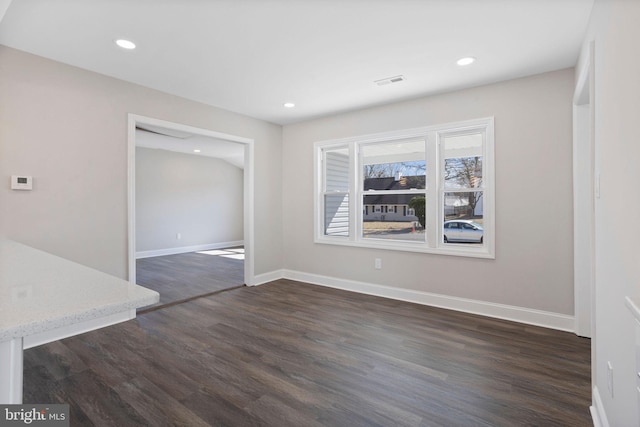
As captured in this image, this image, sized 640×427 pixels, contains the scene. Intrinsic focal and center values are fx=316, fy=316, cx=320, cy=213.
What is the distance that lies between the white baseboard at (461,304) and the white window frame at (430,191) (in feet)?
1.76

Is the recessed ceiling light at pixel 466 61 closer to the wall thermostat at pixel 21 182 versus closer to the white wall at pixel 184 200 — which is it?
the wall thermostat at pixel 21 182

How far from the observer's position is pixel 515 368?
7.72 ft

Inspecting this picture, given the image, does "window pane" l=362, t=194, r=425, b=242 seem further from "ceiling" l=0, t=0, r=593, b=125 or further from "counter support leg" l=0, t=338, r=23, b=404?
"counter support leg" l=0, t=338, r=23, b=404

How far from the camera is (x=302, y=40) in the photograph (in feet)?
8.32

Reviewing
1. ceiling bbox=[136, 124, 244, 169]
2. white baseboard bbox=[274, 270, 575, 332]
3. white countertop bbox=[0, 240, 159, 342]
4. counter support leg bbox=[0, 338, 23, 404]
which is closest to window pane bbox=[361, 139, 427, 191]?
white baseboard bbox=[274, 270, 575, 332]

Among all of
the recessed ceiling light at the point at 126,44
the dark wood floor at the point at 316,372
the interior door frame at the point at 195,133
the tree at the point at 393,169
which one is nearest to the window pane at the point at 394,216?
the tree at the point at 393,169

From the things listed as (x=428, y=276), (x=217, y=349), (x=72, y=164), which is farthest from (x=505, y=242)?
(x=72, y=164)

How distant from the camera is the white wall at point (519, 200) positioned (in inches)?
120

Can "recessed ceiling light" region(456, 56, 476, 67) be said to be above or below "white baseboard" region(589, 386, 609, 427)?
above

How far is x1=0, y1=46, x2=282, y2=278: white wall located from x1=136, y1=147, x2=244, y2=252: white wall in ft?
13.8

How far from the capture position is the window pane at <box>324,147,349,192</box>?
469cm

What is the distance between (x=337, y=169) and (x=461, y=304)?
8.15 ft

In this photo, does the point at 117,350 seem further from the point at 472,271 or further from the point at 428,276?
the point at 472,271

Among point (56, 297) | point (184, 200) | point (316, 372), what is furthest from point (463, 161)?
point (184, 200)
